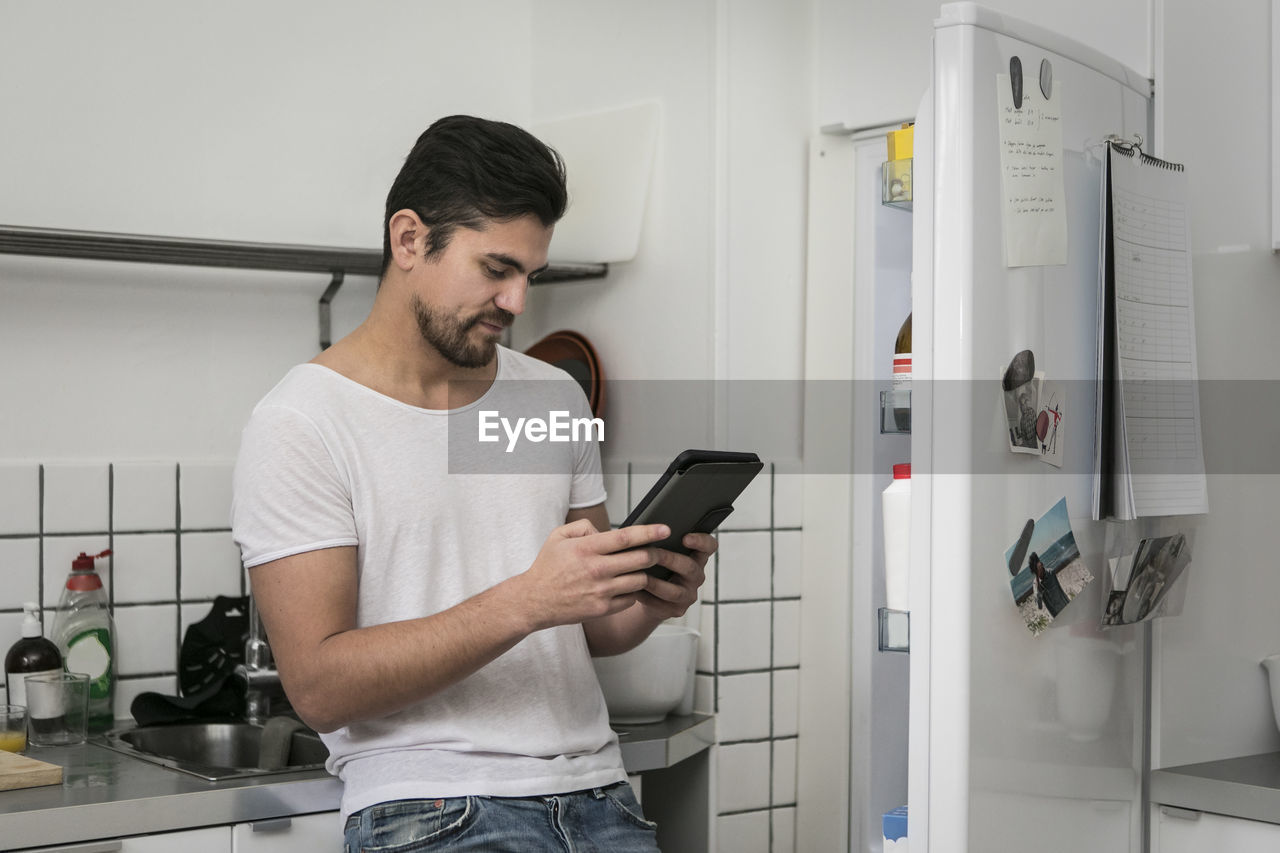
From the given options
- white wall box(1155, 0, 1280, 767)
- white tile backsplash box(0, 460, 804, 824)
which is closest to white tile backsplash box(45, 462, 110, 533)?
white tile backsplash box(0, 460, 804, 824)

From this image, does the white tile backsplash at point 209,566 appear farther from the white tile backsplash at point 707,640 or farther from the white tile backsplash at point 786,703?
the white tile backsplash at point 786,703

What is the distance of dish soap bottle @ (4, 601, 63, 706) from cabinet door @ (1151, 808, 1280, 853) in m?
1.54

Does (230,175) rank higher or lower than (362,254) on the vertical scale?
higher

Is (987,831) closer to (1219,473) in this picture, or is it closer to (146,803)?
(1219,473)

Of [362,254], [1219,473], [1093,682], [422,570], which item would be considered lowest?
[1093,682]

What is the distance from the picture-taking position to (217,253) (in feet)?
6.45

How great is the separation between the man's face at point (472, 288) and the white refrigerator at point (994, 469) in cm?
45

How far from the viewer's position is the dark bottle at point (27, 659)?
6.09 feet

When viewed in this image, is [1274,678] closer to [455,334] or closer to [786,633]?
[786,633]

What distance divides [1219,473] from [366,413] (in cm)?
118

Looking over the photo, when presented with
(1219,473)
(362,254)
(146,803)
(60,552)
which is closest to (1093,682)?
(1219,473)

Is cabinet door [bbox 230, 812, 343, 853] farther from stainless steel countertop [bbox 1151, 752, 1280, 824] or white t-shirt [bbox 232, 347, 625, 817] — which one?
stainless steel countertop [bbox 1151, 752, 1280, 824]

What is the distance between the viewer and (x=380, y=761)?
138cm

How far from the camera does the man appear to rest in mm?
1328
